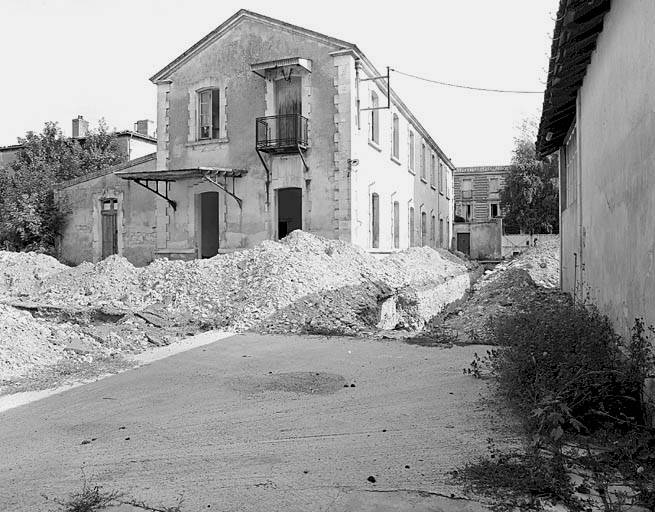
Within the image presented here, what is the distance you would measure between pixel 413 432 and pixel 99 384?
390 centimetres

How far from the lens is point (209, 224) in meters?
22.5

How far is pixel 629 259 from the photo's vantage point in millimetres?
5621

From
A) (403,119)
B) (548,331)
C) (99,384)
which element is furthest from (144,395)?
(403,119)

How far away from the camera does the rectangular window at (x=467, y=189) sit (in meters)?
51.6

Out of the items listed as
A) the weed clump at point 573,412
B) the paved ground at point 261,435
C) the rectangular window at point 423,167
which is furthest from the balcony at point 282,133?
the weed clump at point 573,412

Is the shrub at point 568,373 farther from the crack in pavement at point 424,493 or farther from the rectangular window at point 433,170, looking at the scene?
the rectangular window at point 433,170

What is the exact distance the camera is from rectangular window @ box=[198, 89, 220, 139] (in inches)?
786

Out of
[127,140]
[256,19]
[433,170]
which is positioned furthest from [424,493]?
[127,140]

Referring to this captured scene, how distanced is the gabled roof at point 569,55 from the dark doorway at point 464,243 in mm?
28545

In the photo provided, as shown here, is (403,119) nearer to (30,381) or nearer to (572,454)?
(30,381)

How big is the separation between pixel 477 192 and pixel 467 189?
90 cm

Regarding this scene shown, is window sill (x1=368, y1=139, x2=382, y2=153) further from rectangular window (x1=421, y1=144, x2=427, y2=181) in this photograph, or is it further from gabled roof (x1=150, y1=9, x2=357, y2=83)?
rectangular window (x1=421, y1=144, x2=427, y2=181)

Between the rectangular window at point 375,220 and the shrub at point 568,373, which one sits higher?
the rectangular window at point 375,220

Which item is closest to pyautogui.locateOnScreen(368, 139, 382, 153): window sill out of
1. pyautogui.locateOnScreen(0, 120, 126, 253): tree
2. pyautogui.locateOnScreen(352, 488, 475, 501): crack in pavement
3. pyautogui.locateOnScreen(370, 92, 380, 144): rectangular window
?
pyautogui.locateOnScreen(370, 92, 380, 144): rectangular window
